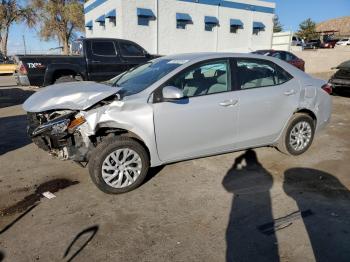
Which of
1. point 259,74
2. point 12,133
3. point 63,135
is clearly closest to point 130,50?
point 12,133

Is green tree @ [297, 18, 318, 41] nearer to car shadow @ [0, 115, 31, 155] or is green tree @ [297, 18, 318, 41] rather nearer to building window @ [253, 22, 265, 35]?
building window @ [253, 22, 265, 35]

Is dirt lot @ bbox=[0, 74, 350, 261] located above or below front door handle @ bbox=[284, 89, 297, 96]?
below

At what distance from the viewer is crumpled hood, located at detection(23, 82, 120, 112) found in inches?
165

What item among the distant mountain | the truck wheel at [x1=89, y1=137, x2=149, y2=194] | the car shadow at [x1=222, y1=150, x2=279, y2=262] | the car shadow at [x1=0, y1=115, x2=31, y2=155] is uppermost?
the distant mountain

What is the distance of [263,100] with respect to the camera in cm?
501

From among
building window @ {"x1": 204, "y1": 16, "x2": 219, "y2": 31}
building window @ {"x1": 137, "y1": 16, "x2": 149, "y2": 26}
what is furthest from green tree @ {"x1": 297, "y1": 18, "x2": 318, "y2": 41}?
building window @ {"x1": 137, "y1": 16, "x2": 149, "y2": 26}

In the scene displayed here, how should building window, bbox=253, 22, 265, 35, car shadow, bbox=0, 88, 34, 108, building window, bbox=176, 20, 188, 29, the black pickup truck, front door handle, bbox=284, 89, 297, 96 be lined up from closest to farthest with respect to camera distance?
front door handle, bbox=284, 89, 297, 96 → the black pickup truck → car shadow, bbox=0, 88, 34, 108 → building window, bbox=176, 20, 188, 29 → building window, bbox=253, 22, 265, 35

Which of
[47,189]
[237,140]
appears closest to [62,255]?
[47,189]

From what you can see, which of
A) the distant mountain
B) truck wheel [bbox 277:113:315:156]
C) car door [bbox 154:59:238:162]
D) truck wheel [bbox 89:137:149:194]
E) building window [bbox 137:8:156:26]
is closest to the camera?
truck wheel [bbox 89:137:149:194]

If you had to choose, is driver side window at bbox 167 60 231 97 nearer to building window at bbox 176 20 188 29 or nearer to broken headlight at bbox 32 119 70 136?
broken headlight at bbox 32 119 70 136

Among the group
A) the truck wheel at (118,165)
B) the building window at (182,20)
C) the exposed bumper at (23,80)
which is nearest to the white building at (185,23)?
the building window at (182,20)

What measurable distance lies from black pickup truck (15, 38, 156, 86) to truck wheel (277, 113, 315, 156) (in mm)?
6067

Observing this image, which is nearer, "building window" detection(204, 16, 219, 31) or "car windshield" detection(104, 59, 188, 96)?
"car windshield" detection(104, 59, 188, 96)

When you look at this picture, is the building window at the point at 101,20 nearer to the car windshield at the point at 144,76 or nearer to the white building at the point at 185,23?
the white building at the point at 185,23
